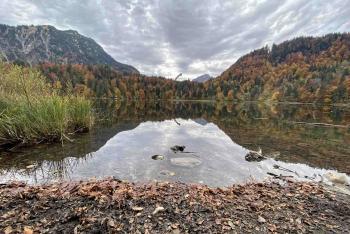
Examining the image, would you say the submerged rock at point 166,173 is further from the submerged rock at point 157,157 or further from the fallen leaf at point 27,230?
the fallen leaf at point 27,230

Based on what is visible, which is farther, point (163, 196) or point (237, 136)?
point (237, 136)

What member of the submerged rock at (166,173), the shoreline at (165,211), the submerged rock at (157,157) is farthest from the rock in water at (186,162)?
the shoreline at (165,211)

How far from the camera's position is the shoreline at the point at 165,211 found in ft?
14.3

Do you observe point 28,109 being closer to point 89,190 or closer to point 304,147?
point 89,190

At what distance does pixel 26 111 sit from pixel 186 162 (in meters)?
7.92

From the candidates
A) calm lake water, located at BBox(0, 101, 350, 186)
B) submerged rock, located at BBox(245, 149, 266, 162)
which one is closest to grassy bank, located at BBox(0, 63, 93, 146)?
calm lake water, located at BBox(0, 101, 350, 186)

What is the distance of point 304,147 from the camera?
1434 centimetres

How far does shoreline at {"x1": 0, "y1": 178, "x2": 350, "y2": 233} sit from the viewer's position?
4344 millimetres

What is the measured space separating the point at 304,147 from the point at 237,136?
463 cm

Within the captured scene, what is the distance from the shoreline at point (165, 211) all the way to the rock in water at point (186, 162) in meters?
3.61

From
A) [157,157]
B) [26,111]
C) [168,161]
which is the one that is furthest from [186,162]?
[26,111]

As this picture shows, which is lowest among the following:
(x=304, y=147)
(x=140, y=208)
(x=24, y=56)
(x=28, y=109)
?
(x=304, y=147)

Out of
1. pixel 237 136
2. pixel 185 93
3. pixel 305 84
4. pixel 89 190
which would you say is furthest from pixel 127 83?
pixel 89 190

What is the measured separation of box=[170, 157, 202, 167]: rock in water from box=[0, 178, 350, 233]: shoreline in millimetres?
3611
